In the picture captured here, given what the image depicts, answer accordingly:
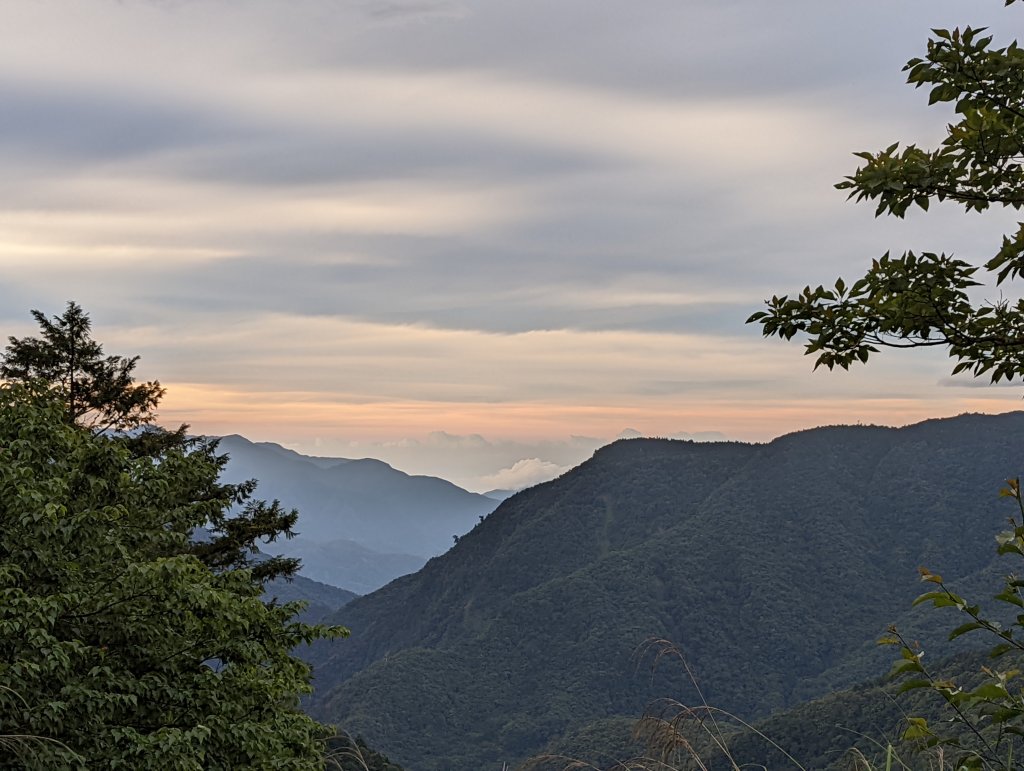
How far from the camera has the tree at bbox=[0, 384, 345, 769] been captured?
474 inches

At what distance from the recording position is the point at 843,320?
6.04m

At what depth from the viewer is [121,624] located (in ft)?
44.2

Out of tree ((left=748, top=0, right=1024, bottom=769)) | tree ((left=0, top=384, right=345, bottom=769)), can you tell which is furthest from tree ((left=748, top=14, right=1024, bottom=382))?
tree ((left=0, top=384, right=345, bottom=769))

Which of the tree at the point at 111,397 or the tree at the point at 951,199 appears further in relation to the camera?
the tree at the point at 111,397

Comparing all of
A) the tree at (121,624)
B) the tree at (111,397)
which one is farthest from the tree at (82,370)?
the tree at (121,624)

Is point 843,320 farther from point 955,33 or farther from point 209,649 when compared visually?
point 209,649

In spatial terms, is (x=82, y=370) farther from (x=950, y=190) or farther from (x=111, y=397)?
(x=950, y=190)

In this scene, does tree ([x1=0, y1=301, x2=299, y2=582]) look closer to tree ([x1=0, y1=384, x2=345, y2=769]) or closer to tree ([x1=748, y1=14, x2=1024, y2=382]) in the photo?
tree ([x1=0, y1=384, x2=345, y2=769])

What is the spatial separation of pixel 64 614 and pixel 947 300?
12.3 meters

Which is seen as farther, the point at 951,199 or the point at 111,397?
the point at 111,397

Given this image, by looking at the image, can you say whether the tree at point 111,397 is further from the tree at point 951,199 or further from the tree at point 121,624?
the tree at point 951,199

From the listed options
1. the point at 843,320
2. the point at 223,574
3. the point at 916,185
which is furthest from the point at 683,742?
the point at 223,574

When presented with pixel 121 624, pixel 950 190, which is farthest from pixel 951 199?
pixel 121 624

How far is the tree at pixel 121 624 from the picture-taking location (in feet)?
39.5
